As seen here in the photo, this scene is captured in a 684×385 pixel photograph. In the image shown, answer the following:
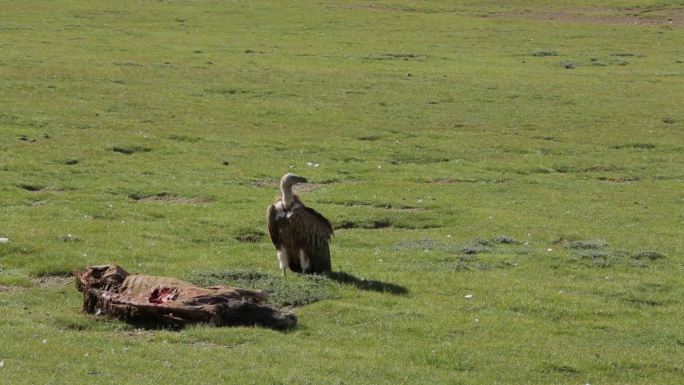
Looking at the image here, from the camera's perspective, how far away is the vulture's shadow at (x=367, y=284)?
56.9ft

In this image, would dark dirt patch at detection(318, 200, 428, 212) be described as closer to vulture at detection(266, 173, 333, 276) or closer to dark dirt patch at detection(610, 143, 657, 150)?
vulture at detection(266, 173, 333, 276)

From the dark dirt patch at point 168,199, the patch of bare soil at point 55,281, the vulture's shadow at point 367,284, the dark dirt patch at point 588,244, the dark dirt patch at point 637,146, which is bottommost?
the dark dirt patch at point 637,146

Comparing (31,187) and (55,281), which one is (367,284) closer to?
(55,281)

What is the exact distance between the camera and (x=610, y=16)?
73.8 m

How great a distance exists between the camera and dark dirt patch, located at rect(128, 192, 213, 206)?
24.6m

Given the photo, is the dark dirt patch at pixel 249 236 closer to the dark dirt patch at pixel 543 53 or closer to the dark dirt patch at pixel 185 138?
the dark dirt patch at pixel 185 138

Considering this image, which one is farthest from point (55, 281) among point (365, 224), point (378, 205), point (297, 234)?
point (378, 205)

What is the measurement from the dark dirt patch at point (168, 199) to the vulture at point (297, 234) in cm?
675

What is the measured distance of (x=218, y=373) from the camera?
42.2ft

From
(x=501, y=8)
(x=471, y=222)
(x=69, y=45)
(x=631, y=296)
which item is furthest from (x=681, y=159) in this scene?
(x=501, y=8)

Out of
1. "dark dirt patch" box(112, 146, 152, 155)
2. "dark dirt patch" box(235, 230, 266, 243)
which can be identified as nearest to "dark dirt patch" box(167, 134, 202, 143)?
"dark dirt patch" box(112, 146, 152, 155)

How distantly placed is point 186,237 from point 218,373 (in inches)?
320

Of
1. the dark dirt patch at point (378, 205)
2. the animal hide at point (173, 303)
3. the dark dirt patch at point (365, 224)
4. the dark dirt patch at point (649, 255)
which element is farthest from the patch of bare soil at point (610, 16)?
the animal hide at point (173, 303)

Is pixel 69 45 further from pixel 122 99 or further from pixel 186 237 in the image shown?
pixel 186 237
